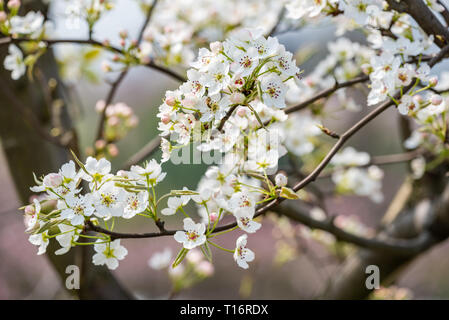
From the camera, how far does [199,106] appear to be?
27.9 inches

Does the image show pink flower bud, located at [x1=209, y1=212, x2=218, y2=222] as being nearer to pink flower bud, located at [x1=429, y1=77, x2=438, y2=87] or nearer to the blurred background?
pink flower bud, located at [x1=429, y1=77, x2=438, y2=87]

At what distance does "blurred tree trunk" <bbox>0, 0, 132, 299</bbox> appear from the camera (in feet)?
4.33

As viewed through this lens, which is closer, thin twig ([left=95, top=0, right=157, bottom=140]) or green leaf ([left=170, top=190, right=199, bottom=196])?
green leaf ([left=170, top=190, right=199, bottom=196])

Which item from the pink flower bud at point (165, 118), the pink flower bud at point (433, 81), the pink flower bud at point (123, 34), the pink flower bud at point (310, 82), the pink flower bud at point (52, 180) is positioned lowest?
the pink flower bud at point (52, 180)

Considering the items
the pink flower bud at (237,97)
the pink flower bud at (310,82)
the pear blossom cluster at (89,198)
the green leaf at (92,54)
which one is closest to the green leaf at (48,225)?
the pear blossom cluster at (89,198)

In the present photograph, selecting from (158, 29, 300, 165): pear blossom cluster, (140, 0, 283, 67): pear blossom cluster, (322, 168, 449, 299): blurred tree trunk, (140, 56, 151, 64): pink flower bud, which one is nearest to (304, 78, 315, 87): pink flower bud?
(140, 0, 283, 67): pear blossom cluster

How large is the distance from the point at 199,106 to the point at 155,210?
0.57 feet

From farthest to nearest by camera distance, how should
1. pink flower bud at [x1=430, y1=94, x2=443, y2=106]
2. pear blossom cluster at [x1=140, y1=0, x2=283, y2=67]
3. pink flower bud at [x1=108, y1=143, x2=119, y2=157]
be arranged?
pear blossom cluster at [x1=140, y1=0, x2=283, y2=67] → pink flower bud at [x1=108, y1=143, x2=119, y2=157] → pink flower bud at [x1=430, y1=94, x2=443, y2=106]

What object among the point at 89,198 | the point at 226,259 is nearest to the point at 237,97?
the point at 89,198

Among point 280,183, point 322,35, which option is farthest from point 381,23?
point 322,35

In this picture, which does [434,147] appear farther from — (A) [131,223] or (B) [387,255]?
(A) [131,223]

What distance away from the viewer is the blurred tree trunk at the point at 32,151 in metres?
1.32

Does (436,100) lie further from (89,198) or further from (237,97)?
(89,198)

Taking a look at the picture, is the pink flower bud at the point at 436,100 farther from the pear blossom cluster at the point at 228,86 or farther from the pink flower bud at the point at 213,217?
the pink flower bud at the point at 213,217
